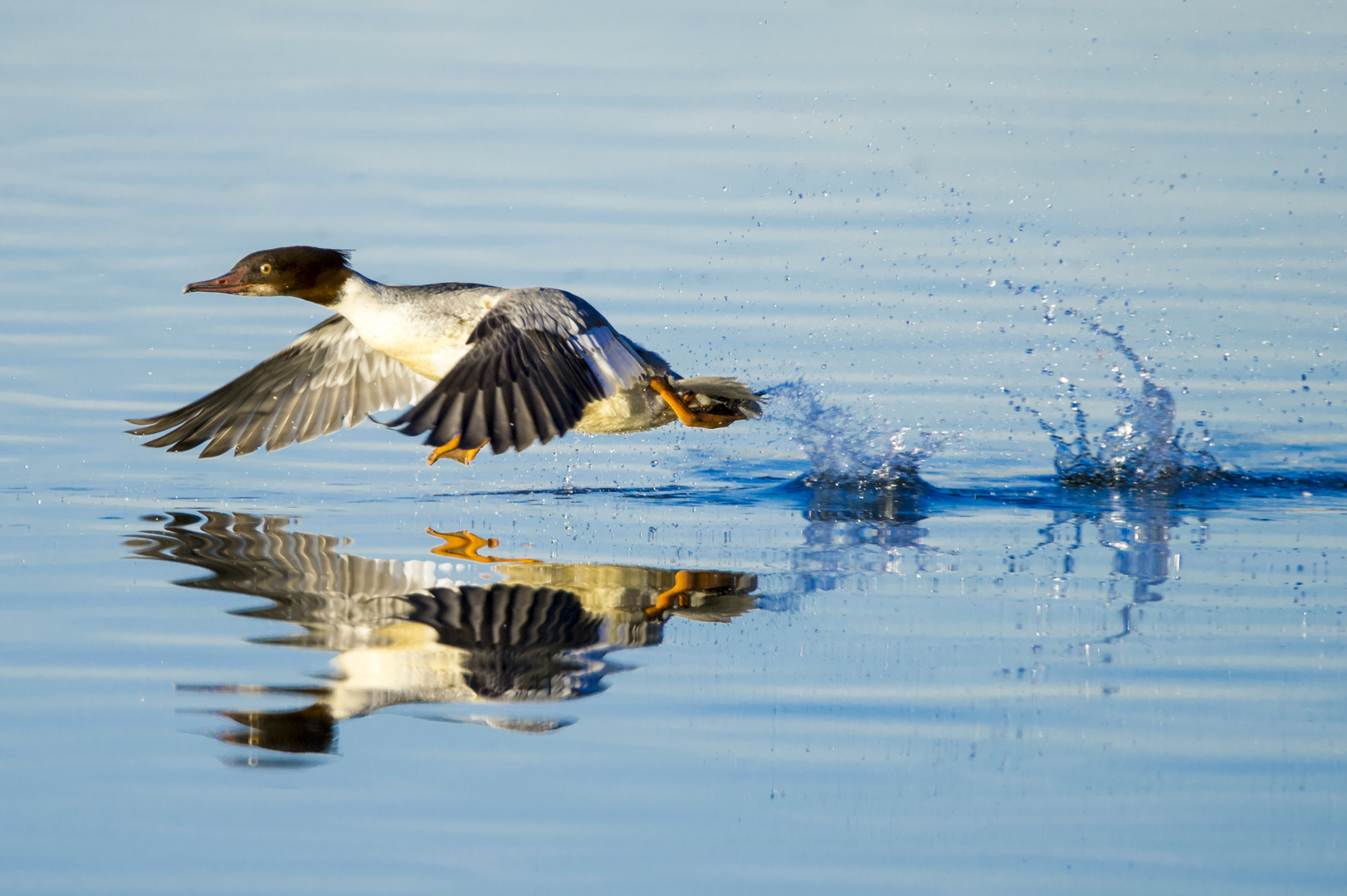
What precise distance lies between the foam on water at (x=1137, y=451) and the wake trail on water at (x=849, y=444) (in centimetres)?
70

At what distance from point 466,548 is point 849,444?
2.44 m

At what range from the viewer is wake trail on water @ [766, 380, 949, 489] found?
7.84m

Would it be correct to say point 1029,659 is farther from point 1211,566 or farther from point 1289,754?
point 1211,566

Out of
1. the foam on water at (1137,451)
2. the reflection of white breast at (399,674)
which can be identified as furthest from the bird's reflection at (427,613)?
the foam on water at (1137,451)

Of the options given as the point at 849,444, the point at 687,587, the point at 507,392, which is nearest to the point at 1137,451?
the point at 849,444

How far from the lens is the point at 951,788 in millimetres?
4035

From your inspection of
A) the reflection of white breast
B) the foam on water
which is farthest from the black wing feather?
the foam on water

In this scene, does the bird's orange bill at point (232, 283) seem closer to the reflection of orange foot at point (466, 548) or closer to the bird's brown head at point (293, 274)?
the bird's brown head at point (293, 274)

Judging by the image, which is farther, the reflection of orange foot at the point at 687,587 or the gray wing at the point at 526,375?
the gray wing at the point at 526,375

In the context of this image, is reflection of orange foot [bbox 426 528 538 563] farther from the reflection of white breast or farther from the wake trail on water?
the wake trail on water

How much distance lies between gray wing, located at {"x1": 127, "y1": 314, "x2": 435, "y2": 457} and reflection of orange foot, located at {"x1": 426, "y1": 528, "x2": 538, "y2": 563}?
1.92 m

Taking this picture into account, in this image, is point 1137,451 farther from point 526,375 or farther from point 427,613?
point 427,613

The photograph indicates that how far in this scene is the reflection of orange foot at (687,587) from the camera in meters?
5.62

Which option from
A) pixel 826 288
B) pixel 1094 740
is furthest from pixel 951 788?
pixel 826 288
